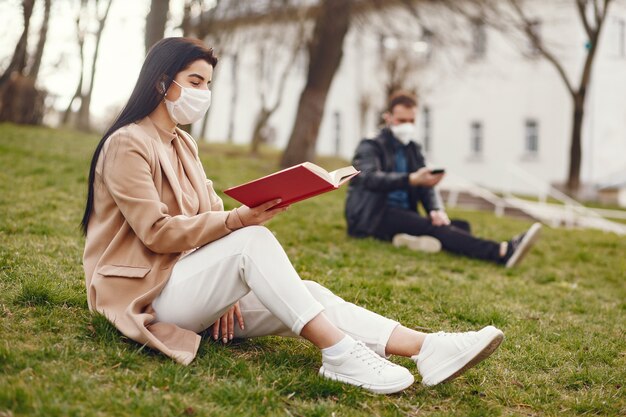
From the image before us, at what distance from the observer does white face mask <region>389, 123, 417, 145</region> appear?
7.81 metres

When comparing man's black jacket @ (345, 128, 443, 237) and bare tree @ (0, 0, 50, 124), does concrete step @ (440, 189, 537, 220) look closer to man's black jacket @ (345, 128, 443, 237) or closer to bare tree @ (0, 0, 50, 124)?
man's black jacket @ (345, 128, 443, 237)

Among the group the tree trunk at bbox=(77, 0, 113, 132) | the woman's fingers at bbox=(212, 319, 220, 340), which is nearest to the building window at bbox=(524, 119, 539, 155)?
the tree trunk at bbox=(77, 0, 113, 132)

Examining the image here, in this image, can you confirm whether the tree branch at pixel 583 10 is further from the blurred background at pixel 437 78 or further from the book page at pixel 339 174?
the book page at pixel 339 174

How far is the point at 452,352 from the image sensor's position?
3.41m

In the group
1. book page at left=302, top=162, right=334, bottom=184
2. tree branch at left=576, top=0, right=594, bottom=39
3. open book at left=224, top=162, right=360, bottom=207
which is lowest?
open book at left=224, top=162, right=360, bottom=207

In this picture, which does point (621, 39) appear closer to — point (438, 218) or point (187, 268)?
point (438, 218)

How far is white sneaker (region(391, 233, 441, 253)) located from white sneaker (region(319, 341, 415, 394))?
431 centimetres

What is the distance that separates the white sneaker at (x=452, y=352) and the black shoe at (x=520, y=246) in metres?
4.02

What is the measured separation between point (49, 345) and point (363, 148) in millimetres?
4981

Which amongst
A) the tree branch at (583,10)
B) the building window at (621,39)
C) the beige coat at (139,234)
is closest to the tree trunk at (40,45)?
the tree branch at (583,10)

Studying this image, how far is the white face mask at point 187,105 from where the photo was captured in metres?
3.60

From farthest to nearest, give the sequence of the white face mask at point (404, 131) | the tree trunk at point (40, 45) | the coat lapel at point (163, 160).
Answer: the tree trunk at point (40, 45)
the white face mask at point (404, 131)
the coat lapel at point (163, 160)

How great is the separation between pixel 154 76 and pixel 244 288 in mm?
1185

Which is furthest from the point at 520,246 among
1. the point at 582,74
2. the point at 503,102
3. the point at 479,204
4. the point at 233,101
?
the point at 233,101
